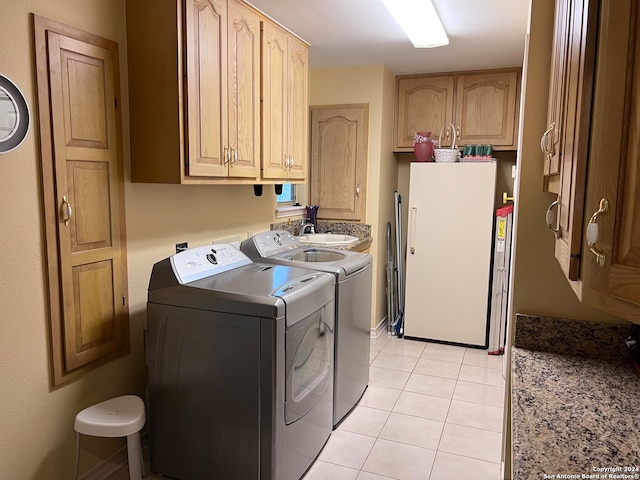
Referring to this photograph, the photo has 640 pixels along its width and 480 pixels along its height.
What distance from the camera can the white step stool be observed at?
186cm

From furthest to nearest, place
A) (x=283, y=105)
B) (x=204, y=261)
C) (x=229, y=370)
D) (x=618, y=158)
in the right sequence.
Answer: (x=283, y=105), (x=204, y=261), (x=229, y=370), (x=618, y=158)

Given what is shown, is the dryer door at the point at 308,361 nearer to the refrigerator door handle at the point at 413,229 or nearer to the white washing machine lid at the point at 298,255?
the white washing machine lid at the point at 298,255

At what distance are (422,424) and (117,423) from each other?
5.53 ft

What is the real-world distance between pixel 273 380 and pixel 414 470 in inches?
37.5

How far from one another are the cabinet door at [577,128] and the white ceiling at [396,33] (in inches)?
69.3

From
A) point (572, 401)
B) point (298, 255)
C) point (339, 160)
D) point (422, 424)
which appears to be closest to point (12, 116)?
point (298, 255)

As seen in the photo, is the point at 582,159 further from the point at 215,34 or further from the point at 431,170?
the point at 431,170

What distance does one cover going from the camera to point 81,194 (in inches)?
76.2

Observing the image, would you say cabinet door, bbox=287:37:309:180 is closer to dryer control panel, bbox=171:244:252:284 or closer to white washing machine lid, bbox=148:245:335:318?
dryer control panel, bbox=171:244:252:284

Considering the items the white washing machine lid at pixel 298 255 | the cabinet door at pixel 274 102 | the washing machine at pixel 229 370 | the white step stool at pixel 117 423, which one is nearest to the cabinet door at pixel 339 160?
the white washing machine lid at pixel 298 255

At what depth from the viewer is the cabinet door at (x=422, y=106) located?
4051mm

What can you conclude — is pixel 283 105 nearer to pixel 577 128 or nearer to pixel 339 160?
pixel 339 160

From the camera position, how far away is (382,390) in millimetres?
3168

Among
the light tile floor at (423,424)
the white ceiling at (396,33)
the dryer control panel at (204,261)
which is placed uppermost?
the white ceiling at (396,33)
